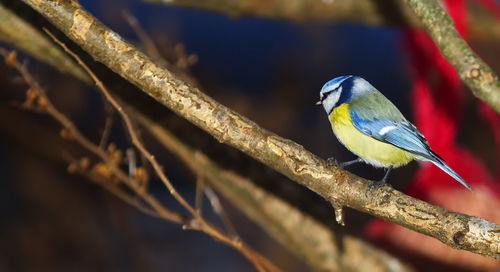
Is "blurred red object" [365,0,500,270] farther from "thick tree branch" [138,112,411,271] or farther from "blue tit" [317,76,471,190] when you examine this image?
"blue tit" [317,76,471,190]

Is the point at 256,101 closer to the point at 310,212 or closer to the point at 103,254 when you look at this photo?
the point at 103,254

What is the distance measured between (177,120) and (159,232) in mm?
1749

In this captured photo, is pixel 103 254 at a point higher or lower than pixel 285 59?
lower

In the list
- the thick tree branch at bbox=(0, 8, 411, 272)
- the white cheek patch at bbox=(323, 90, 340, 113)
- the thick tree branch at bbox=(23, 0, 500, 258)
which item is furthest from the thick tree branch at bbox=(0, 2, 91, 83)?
the white cheek patch at bbox=(323, 90, 340, 113)

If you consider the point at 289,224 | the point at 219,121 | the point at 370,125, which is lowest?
the point at 289,224

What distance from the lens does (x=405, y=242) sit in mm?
1532

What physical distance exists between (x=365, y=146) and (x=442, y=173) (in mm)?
433

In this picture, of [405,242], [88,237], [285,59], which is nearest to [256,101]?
[285,59]

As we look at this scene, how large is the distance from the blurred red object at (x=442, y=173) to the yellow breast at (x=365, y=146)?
34 cm

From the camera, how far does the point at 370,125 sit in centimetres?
115

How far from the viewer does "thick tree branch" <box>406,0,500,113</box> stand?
110 centimetres

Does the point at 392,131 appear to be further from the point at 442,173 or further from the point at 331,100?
the point at 442,173

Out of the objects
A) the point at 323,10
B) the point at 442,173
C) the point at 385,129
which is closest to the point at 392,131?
the point at 385,129

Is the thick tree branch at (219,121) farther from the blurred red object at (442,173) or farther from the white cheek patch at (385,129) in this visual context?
the blurred red object at (442,173)
